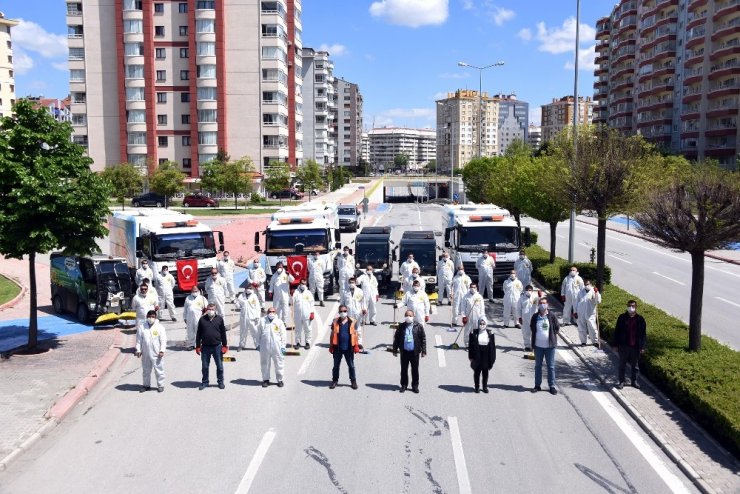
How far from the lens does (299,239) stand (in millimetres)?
23219

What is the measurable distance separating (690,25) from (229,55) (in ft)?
157

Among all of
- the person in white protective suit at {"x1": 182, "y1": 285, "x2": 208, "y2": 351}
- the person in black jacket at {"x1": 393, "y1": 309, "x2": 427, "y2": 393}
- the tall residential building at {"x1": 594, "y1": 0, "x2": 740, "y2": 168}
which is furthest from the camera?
the tall residential building at {"x1": 594, "y1": 0, "x2": 740, "y2": 168}

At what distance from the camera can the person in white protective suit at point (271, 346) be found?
1338 centimetres

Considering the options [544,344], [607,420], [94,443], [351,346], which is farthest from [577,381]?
[94,443]

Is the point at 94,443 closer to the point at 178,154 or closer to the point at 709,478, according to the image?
the point at 709,478

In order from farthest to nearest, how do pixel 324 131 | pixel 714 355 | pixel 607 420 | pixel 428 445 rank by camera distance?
1. pixel 324 131
2. pixel 714 355
3. pixel 607 420
4. pixel 428 445

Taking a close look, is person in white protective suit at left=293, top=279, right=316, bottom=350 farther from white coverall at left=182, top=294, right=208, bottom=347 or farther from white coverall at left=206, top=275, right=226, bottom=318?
white coverall at left=206, top=275, right=226, bottom=318

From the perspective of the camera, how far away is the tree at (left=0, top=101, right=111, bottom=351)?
15367 millimetres

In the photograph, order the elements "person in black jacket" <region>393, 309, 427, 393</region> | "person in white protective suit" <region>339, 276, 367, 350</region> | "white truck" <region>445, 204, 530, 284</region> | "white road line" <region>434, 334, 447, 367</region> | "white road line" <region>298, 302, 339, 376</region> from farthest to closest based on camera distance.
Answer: "white truck" <region>445, 204, 530, 284</region>, "person in white protective suit" <region>339, 276, 367, 350</region>, "white road line" <region>434, 334, 447, 367</region>, "white road line" <region>298, 302, 339, 376</region>, "person in black jacket" <region>393, 309, 427, 393</region>

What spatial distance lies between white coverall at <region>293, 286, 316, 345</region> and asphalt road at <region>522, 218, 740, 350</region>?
10.0 meters

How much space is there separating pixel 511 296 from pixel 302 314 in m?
5.80

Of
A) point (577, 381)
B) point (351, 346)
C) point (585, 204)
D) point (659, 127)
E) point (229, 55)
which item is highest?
point (229, 55)

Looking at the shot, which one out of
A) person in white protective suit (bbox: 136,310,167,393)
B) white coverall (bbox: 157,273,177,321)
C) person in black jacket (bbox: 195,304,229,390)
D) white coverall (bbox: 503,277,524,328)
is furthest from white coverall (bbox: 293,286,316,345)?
white coverall (bbox: 503,277,524,328)

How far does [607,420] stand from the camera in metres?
11.5
